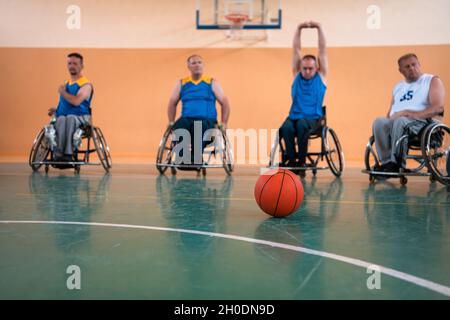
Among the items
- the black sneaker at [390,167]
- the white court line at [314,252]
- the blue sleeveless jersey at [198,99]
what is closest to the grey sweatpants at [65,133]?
the blue sleeveless jersey at [198,99]

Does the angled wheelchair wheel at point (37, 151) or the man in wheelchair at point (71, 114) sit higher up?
the man in wheelchair at point (71, 114)

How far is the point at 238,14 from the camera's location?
775cm

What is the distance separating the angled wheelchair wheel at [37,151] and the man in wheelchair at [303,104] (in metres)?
2.24

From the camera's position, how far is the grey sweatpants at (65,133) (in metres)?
4.92

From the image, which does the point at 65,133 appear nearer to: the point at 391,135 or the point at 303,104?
the point at 303,104

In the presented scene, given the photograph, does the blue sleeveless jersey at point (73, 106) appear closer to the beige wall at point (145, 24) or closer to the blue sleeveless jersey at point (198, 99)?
the blue sleeveless jersey at point (198, 99)

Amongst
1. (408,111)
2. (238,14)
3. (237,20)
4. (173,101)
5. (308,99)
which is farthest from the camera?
(238,14)

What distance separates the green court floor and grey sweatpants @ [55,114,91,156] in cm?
140

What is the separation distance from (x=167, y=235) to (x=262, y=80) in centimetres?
634

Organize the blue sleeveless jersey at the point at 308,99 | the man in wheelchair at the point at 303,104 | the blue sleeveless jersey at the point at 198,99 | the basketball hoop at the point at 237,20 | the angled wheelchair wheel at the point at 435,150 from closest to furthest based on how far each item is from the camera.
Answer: the angled wheelchair wheel at the point at 435,150 < the man in wheelchair at the point at 303,104 < the blue sleeveless jersey at the point at 308,99 < the blue sleeveless jersey at the point at 198,99 < the basketball hoop at the point at 237,20

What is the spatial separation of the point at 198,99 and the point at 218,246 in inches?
130

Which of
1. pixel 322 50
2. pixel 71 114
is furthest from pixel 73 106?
pixel 322 50

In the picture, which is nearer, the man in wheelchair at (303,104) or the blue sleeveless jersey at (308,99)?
the man in wheelchair at (303,104)

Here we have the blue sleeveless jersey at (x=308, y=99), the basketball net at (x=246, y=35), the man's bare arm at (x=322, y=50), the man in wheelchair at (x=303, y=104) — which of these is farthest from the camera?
the basketball net at (x=246, y=35)
